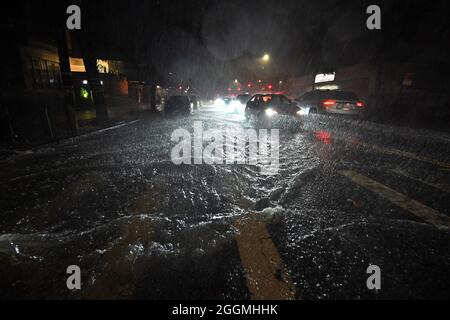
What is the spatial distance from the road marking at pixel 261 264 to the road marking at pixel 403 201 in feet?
6.79

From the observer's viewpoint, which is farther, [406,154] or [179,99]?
[179,99]

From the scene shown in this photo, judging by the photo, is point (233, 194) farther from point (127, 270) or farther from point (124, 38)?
point (124, 38)

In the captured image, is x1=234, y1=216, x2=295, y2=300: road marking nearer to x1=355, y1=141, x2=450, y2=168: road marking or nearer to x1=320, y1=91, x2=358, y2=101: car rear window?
x1=355, y1=141, x2=450, y2=168: road marking

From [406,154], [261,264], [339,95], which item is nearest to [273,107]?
[339,95]

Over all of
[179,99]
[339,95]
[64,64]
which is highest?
[64,64]

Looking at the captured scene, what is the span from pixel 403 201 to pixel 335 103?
1063 cm

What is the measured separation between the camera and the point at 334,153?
6.61 meters

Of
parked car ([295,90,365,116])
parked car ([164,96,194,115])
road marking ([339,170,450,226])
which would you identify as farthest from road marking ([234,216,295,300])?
parked car ([164,96,194,115])

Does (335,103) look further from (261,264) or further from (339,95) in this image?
(261,264)

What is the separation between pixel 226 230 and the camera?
2.96 m

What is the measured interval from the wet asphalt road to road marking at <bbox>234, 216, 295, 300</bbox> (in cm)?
1

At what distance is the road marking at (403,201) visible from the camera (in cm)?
319

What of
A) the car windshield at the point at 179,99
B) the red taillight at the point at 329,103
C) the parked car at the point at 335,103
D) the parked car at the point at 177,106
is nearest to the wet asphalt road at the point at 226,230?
the parked car at the point at 335,103

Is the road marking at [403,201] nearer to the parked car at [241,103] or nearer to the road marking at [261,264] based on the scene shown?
the road marking at [261,264]
